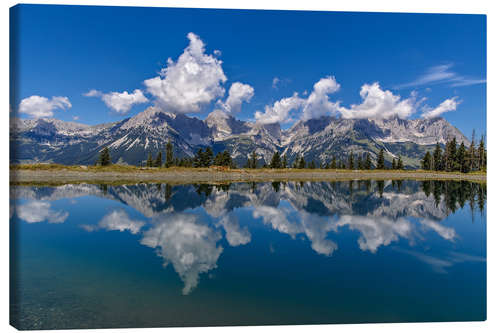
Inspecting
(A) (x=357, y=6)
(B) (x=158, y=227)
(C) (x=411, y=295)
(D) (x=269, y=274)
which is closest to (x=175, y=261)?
(D) (x=269, y=274)

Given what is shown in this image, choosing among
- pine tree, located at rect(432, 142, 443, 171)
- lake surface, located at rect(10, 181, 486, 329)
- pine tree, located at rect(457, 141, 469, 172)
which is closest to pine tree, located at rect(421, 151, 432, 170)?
pine tree, located at rect(432, 142, 443, 171)

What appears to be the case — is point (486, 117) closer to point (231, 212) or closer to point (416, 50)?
point (416, 50)

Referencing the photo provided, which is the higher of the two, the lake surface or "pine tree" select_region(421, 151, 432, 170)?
"pine tree" select_region(421, 151, 432, 170)

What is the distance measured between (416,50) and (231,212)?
15.4 m

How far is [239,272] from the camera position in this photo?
9.63 m

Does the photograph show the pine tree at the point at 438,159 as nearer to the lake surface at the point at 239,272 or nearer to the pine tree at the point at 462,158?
Result: the pine tree at the point at 462,158

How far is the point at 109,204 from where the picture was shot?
24.6 meters

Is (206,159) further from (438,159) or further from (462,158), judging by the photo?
(438,159)

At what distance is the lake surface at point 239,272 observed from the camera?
7.47 meters

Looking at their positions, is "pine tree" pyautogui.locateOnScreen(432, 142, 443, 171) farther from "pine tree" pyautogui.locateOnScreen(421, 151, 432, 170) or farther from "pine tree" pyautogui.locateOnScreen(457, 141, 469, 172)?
"pine tree" pyautogui.locateOnScreen(457, 141, 469, 172)

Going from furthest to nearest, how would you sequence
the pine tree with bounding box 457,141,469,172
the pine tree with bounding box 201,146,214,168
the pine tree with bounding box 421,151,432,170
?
the pine tree with bounding box 421,151,432,170
the pine tree with bounding box 201,146,214,168
the pine tree with bounding box 457,141,469,172

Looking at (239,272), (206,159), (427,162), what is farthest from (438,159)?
(239,272)

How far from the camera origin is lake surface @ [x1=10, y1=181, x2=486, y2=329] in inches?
294

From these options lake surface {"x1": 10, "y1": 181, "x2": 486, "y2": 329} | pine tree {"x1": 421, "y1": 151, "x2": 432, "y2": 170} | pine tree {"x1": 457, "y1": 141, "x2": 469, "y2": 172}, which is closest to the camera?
lake surface {"x1": 10, "y1": 181, "x2": 486, "y2": 329}
